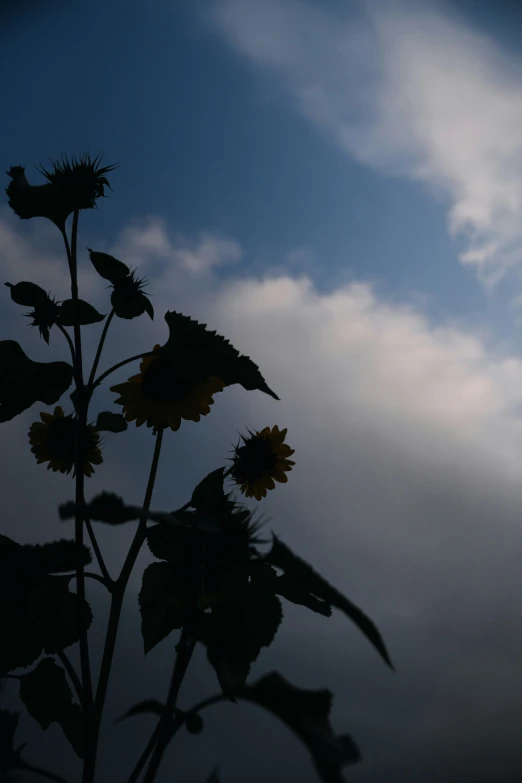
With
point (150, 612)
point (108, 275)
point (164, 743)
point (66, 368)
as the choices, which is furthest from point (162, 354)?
point (164, 743)

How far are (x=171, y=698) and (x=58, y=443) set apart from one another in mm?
1214

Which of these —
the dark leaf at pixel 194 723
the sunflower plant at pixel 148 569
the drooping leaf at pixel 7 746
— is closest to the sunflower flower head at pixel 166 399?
Answer: the sunflower plant at pixel 148 569

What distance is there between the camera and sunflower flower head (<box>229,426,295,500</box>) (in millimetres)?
2211

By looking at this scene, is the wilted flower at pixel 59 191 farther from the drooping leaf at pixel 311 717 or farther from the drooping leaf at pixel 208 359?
the drooping leaf at pixel 311 717

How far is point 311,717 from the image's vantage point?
95cm

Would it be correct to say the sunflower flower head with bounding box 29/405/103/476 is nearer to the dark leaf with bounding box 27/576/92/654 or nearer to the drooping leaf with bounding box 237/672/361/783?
the dark leaf with bounding box 27/576/92/654

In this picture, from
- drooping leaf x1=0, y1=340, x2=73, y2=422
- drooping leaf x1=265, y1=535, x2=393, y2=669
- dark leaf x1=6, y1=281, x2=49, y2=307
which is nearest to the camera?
drooping leaf x1=265, y1=535, x2=393, y2=669

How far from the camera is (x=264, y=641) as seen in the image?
4.23ft

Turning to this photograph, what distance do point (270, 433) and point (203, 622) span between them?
1132 millimetres

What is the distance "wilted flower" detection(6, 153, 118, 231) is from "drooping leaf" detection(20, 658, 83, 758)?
109 centimetres

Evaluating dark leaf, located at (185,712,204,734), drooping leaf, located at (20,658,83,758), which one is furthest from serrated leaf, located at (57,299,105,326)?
dark leaf, located at (185,712,204,734)

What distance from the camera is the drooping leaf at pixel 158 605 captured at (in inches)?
57.4

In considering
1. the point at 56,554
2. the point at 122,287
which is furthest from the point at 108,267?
the point at 56,554

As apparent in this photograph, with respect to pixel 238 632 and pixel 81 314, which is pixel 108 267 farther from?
pixel 238 632
